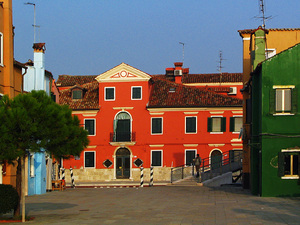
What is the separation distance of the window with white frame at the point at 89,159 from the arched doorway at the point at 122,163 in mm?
2192

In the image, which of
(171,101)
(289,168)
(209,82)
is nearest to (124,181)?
(171,101)

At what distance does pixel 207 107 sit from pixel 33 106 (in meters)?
35.5

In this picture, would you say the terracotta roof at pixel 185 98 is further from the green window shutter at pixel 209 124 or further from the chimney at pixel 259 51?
the chimney at pixel 259 51

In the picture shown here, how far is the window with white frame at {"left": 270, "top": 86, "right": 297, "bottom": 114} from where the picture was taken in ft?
89.5

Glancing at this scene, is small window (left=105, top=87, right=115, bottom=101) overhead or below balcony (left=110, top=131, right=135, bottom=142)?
overhead

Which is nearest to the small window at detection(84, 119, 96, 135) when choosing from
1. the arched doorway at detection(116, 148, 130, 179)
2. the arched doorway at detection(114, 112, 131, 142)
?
the arched doorway at detection(114, 112, 131, 142)

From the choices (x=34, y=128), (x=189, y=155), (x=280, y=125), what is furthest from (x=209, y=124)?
(x=34, y=128)

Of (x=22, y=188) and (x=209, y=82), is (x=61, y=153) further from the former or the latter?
(x=209, y=82)

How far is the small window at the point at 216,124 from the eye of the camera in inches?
2072

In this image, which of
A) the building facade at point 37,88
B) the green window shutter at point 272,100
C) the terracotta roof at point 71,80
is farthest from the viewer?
the terracotta roof at point 71,80

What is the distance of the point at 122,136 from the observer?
54.9m

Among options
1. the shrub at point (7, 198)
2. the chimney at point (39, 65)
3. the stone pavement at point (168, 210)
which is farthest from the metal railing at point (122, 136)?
the shrub at point (7, 198)

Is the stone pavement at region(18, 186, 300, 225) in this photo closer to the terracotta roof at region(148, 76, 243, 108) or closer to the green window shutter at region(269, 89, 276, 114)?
the green window shutter at region(269, 89, 276, 114)

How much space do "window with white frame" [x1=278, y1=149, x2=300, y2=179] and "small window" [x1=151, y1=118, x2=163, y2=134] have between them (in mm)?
27592
